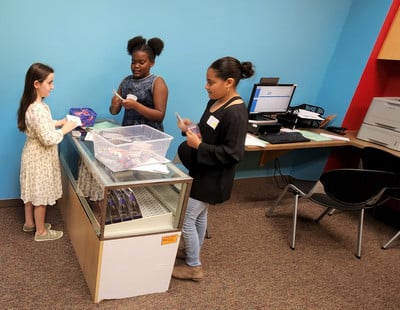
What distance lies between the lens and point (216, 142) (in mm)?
1636

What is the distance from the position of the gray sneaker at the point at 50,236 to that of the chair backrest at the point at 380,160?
100 inches

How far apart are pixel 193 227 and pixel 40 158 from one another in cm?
100

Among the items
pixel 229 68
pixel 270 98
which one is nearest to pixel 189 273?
pixel 229 68

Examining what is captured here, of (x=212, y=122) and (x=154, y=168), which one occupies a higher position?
(x=212, y=122)

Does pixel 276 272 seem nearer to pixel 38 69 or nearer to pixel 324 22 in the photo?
pixel 38 69

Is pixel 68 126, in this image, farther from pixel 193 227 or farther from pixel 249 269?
pixel 249 269

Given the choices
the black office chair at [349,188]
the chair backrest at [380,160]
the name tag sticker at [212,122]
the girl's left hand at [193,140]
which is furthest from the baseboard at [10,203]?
the chair backrest at [380,160]

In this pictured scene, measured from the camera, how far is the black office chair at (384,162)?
257cm

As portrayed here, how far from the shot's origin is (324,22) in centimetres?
308

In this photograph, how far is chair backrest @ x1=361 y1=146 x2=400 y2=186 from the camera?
2.57 metres

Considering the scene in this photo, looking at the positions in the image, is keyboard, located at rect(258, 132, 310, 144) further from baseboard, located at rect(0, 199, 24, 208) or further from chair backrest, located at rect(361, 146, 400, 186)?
baseboard, located at rect(0, 199, 24, 208)

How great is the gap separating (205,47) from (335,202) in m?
1.62

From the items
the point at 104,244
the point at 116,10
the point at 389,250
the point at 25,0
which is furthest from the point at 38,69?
the point at 389,250

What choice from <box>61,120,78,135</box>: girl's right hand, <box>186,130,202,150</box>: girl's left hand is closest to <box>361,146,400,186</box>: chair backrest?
<box>186,130,202,150</box>: girl's left hand
